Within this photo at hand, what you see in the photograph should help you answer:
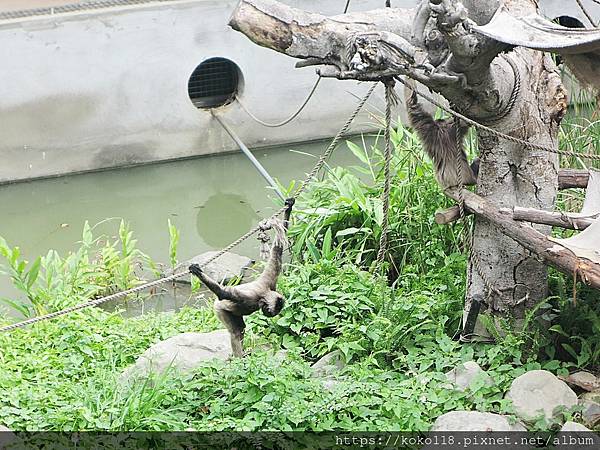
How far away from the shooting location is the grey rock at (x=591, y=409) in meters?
4.36

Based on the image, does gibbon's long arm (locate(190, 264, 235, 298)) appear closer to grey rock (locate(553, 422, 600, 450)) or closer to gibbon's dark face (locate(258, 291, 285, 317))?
gibbon's dark face (locate(258, 291, 285, 317))

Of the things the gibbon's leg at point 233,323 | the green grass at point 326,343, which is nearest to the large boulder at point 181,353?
the green grass at point 326,343

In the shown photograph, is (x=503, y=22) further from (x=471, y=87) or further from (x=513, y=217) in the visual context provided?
(x=513, y=217)

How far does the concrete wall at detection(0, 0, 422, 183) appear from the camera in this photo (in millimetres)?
9172

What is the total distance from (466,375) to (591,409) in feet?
2.03

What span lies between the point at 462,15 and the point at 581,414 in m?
1.88

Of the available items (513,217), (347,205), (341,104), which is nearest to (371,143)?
(341,104)

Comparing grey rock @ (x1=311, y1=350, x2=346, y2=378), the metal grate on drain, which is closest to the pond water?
the metal grate on drain

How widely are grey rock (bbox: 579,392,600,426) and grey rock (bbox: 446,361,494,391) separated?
44 cm

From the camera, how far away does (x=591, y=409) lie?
14.4ft

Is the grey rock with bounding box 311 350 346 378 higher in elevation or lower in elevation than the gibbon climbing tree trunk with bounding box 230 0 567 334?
lower

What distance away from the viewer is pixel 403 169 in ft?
22.1

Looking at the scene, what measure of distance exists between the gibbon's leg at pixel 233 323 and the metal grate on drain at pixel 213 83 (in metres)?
5.63

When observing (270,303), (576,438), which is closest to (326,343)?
(270,303)
